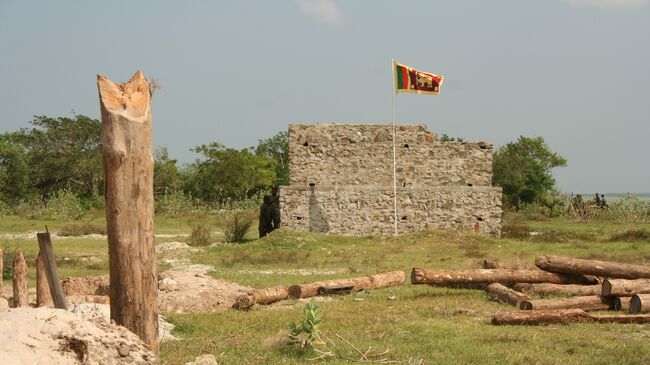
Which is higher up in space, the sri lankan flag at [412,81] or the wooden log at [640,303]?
the sri lankan flag at [412,81]

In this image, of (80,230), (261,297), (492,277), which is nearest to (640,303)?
(492,277)

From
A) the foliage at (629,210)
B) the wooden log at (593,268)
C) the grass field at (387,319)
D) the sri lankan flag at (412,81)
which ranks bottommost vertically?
the grass field at (387,319)

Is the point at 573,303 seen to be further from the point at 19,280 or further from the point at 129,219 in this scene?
the point at 19,280

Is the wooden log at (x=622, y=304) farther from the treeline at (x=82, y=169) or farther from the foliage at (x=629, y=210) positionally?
the treeline at (x=82, y=169)

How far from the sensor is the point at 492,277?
1311cm

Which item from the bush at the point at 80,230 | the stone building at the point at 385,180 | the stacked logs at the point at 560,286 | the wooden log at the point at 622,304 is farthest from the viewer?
the bush at the point at 80,230

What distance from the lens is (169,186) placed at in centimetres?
5328

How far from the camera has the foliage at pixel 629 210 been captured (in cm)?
3288

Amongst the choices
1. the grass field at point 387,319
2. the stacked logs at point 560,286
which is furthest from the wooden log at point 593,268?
the grass field at point 387,319

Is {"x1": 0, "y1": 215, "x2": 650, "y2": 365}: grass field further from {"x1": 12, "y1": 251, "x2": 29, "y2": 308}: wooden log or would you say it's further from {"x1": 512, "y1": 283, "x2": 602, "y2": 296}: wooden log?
{"x1": 12, "y1": 251, "x2": 29, "y2": 308}: wooden log

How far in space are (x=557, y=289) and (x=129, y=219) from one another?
7.90 metres

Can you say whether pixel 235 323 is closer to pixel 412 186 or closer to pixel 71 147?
pixel 412 186

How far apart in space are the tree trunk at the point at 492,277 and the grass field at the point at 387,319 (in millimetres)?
226

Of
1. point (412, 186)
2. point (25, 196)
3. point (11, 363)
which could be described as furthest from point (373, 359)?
point (25, 196)
